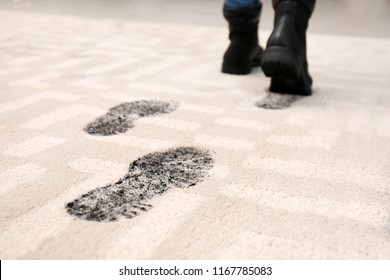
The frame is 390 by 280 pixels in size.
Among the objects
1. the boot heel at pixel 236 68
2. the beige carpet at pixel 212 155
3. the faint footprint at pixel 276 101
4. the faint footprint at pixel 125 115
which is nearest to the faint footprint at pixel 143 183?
the beige carpet at pixel 212 155

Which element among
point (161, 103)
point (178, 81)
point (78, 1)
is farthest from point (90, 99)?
point (78, 1)

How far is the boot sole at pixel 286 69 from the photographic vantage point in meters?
1.12

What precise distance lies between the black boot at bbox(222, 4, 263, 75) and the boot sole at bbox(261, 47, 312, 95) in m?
0.26

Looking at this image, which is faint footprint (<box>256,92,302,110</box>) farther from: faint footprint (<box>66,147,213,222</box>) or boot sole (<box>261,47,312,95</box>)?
faint footprint (<box>66,147,213,222</box>)

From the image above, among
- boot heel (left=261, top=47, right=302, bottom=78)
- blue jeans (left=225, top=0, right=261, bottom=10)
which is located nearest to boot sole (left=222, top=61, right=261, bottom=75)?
blue jeans (left=225, top=0, right=261, bottom=10)

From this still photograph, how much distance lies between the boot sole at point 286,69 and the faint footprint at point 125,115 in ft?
0.87

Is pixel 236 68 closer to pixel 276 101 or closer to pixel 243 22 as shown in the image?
pixel 243 22

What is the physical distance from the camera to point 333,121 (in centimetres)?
104

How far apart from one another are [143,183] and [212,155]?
170 millimetres

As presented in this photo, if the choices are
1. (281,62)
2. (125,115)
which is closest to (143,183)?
(125,115)

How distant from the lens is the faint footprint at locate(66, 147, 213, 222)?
0.65 meters

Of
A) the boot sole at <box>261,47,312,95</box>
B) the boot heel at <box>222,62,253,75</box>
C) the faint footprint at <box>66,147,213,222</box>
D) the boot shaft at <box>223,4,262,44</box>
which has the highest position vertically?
the boot shaft at <box>223,4,262,44</box>

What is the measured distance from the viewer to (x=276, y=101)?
1188 mm

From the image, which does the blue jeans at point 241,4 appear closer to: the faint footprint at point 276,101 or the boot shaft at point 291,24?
the boot shaft at point 291,24
